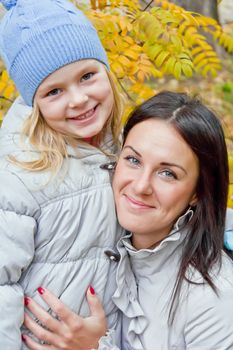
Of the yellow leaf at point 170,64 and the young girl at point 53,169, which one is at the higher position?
the young girl at point 53,169

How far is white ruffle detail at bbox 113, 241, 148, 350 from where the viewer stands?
2.62 meters

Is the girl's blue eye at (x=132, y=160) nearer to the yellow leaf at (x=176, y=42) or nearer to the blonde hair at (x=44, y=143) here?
the blonde hair at (x=44, y=143)

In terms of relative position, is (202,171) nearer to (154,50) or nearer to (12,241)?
(12,241)

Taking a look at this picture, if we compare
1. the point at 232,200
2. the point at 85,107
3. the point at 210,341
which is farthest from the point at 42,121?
the point at 232,200

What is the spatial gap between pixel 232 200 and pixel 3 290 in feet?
6.75

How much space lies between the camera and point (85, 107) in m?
2.52

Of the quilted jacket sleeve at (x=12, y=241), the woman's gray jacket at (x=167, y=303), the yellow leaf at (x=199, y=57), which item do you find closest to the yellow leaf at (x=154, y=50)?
the yellow leaf at (x=199, y=57)

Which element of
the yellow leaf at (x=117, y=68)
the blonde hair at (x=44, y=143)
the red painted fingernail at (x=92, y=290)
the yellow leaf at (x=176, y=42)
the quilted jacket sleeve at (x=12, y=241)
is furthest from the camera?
the yellow leaf at (x=176, y=42)

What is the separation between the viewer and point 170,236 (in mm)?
2580

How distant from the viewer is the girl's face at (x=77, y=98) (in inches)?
98.0

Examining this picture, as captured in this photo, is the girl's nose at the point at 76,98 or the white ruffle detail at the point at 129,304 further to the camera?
the white ruffle detail at the point at 129,304

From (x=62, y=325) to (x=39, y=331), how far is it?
0.34ft

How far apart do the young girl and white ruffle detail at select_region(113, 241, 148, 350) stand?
58mm

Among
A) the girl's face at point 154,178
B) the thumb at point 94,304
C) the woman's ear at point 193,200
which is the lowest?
the thumb at point 94,304
